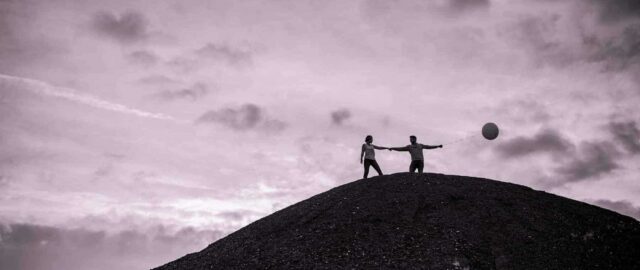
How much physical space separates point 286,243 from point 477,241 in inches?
247

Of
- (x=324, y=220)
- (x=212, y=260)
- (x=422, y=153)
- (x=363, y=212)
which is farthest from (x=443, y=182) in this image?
(x=212, y=260)

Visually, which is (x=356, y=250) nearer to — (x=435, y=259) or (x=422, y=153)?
(x=435, y=259)

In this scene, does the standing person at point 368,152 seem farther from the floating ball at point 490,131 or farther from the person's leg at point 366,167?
the floating ball at point 490,131

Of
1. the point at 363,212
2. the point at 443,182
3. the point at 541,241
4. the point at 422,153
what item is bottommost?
the point at 541,241

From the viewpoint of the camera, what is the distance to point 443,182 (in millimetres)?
20875

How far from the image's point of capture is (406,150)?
21984 millimetres

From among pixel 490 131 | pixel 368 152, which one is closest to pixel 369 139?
pixel 368 152

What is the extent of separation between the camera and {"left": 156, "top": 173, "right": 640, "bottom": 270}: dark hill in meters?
15.7

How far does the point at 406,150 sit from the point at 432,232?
5821 millimetres

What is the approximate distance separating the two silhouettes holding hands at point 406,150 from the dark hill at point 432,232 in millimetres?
565

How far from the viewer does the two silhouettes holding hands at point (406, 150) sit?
21109 millimetres

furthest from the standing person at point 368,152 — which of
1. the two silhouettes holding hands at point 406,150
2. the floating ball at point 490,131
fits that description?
the floating ball at point 490,131

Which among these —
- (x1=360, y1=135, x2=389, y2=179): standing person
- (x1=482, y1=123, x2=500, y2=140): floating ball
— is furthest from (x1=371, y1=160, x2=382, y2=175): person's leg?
(x1=482, y1=123, x2=500, y2=140): floating ball

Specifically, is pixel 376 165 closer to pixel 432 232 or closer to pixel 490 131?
pixel 490 131
